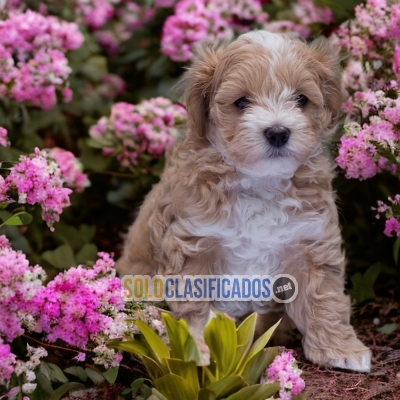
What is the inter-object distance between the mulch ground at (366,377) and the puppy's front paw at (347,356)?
30mm

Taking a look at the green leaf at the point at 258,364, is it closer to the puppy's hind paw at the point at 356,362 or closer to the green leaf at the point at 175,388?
the green leaf at the point at 175,388

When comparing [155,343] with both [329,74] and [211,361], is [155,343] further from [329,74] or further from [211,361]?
[329,74]

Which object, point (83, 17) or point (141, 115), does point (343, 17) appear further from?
point (83, 17)

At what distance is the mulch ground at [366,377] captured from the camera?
3.05 metres

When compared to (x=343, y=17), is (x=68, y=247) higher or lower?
lower

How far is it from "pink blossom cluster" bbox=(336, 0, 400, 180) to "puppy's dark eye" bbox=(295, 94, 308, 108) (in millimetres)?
450

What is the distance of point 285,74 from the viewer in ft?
9.73

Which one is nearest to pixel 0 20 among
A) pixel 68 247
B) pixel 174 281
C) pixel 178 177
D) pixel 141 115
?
pixel 141 115

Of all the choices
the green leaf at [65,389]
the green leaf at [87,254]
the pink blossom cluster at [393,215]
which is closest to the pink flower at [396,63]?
the pink blossom cluster at [393,215]

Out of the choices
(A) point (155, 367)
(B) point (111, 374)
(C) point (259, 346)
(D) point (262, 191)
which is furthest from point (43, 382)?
(D) point (262, 191)

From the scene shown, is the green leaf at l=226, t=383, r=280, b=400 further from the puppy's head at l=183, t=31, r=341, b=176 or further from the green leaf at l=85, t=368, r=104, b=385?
the puppy's head at l=183, t=31, r=341, b=176

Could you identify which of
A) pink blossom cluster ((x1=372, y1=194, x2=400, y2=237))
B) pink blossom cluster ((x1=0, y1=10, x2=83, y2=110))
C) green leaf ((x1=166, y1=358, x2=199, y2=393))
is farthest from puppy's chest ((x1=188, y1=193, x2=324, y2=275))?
pink blossom cluster ((x1=0, y1=10, x2=83, y2=110))

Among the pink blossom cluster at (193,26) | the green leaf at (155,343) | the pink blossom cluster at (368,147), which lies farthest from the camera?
the pink blossom cluster at (193,26)

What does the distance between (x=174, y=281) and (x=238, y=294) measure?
329 mm
